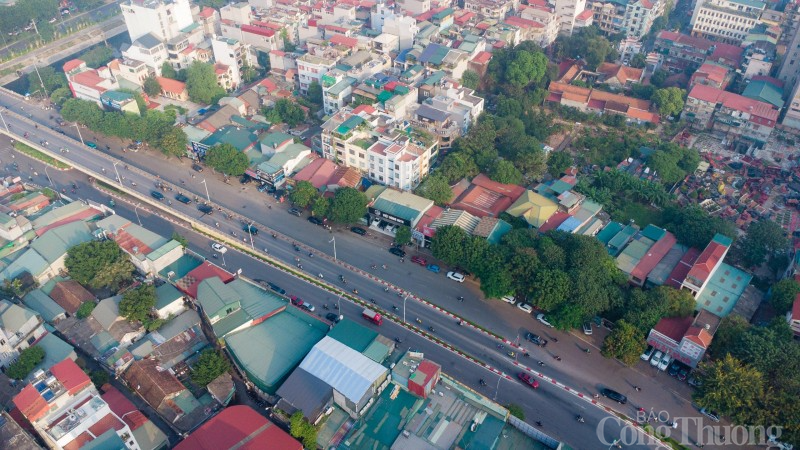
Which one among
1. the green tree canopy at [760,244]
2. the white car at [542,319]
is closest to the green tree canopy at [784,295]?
the green tree canopy at [760,244]

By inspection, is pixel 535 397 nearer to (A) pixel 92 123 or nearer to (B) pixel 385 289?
(B) pixel 385 289

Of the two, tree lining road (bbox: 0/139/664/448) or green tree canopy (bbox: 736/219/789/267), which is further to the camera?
green tree canopy (bbox: 736/219/789/267)

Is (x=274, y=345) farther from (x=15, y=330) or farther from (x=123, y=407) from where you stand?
(x=15, y=330)

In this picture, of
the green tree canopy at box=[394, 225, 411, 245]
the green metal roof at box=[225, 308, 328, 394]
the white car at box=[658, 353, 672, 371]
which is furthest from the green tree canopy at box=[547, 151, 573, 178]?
the green metal roof at box=[225, 308, 328, 394]

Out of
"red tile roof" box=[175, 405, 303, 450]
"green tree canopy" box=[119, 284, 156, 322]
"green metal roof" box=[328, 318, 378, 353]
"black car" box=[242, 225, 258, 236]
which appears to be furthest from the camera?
"black car" box=[242, 225, 258, 236]

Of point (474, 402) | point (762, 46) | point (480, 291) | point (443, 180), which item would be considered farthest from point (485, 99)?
point (474, 402)

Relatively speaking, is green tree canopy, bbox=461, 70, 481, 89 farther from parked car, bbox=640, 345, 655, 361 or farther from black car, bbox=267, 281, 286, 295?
parked car, bbox=640, 345, 655, 361
